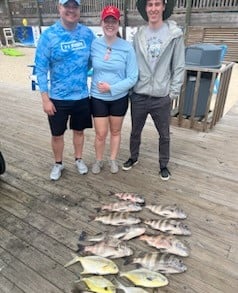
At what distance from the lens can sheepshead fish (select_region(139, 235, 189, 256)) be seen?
191 centimetres

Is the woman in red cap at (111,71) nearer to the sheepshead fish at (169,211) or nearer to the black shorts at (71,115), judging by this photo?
the black shorts at (71,115)

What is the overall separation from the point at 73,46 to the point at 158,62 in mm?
735

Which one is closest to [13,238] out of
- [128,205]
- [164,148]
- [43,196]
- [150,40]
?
[43,196]

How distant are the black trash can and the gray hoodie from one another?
149 cm

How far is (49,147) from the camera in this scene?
11.7 feet

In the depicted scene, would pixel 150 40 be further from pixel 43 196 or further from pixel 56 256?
pixel 56 256

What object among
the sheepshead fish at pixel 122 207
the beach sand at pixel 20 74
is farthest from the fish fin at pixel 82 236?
the beach sand at pixel 20 74

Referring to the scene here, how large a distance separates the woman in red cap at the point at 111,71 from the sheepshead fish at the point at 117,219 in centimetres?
87

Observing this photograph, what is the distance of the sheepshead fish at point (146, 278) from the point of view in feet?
5.45

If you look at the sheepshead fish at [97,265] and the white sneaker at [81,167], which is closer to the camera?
the sheepshead fish at [97,265]

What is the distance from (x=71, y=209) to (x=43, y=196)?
1.13ft

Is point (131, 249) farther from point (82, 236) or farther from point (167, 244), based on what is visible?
point (82, 236)

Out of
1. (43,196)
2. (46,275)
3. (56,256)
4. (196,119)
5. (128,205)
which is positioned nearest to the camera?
(46,275)

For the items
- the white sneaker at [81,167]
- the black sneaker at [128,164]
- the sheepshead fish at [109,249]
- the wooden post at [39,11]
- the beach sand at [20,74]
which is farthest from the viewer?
the wooden post at [39,11]
